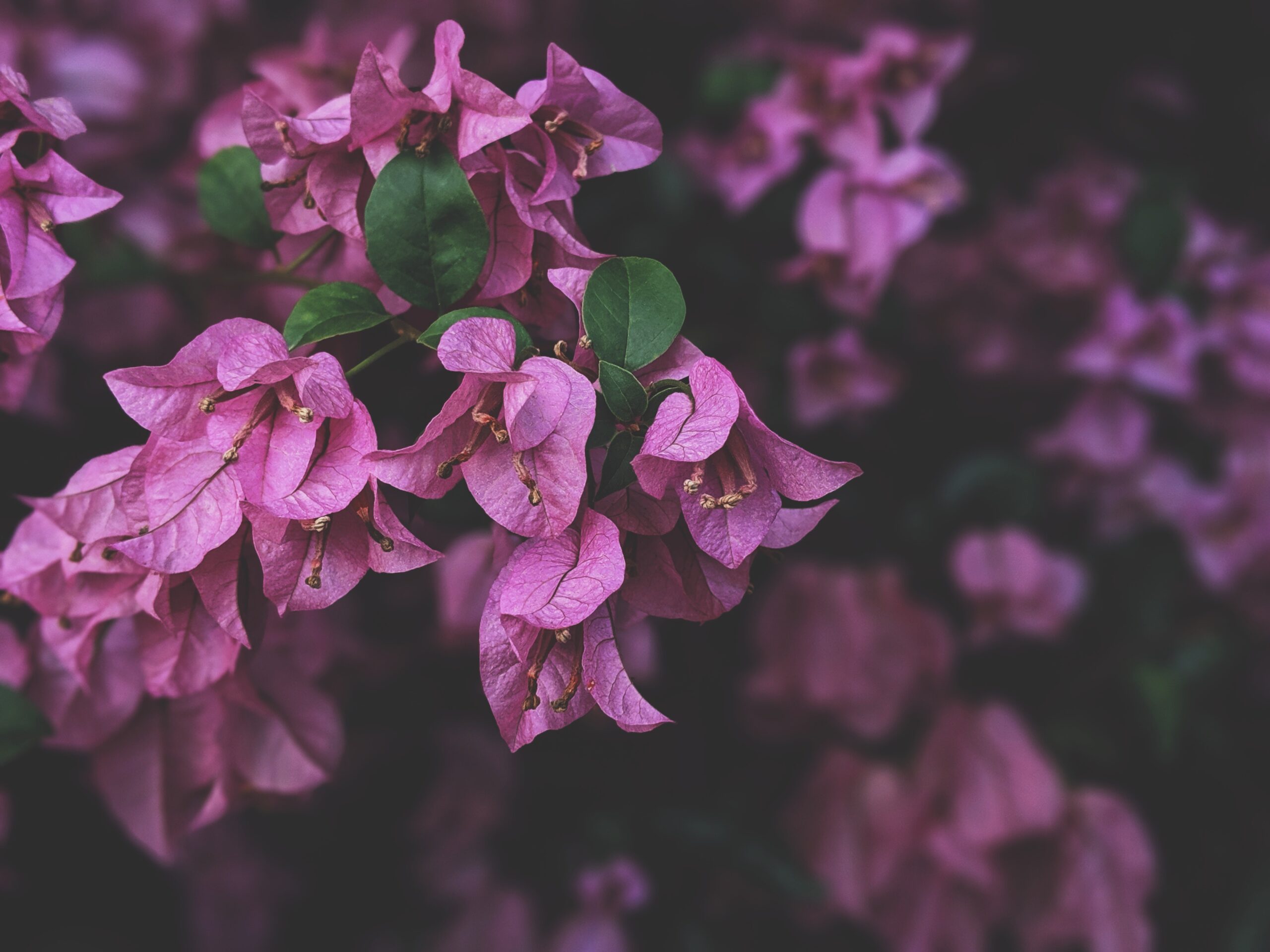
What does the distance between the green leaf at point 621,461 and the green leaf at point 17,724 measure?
1.17 ft

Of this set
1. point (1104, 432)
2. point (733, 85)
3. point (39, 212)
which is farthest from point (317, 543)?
point (1104, 432)

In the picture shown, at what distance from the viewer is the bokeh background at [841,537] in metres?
0.90

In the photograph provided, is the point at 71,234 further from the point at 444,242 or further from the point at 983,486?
the point at 983,486

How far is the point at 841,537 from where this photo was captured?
1.08 m

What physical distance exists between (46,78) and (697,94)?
1.90ft

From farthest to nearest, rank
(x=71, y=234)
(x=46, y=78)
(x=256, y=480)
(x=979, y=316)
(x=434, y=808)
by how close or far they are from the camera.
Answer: (x=979, y=316) < (x=434, y=808) < (x=46, y=78) < (x=71, y=234) < (x=256, y=480)

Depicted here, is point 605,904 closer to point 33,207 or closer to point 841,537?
point 841,537

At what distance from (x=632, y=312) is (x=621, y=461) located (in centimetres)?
6

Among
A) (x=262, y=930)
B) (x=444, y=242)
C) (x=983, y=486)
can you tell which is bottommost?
(x=262, y=930)

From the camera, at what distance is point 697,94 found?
0.95 metres

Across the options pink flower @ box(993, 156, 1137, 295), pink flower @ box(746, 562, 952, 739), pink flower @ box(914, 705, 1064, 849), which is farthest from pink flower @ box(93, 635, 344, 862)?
pink flower @ box(993, 156, 1137, 295)

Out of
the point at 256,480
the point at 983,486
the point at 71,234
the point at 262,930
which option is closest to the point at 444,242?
the point at 256,480

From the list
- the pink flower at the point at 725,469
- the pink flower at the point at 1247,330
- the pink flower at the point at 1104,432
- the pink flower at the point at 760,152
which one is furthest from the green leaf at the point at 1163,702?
the pink flower at the point at 725,469

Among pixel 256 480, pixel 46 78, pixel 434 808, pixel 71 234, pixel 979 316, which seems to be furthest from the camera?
pixel 979 316
